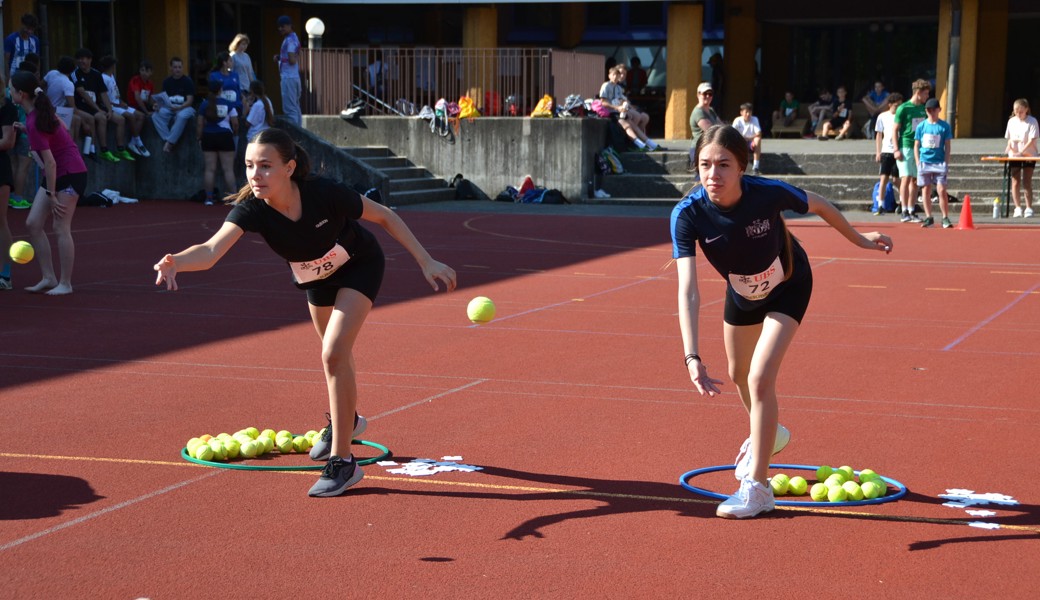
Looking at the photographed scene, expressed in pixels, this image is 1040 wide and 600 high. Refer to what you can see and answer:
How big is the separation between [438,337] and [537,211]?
14.0 m

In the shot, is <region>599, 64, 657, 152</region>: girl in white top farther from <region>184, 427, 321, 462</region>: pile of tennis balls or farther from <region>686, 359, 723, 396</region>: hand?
<region>686, 359, 723, 396</region>: hand

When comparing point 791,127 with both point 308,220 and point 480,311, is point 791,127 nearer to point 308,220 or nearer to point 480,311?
point 480,311

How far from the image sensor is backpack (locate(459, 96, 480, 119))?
27.2 metres

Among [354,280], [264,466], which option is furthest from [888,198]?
[264,466]

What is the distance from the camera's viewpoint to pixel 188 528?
5387mm

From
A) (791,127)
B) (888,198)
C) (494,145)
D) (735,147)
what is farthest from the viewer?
(791,127)

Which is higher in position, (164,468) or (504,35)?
(504,35)

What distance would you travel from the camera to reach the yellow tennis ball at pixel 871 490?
5.79m

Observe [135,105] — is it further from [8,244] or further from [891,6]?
[891,6]

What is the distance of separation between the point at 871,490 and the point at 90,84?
69.0 feet

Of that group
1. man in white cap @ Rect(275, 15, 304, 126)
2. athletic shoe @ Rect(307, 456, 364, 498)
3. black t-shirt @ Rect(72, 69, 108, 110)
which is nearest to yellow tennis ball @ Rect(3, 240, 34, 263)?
athletic shoe @ Rect(307, 456, 364, 498)

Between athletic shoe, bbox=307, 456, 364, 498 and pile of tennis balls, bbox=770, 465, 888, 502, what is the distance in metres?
1.96

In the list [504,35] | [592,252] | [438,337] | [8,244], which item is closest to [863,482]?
[438,337]

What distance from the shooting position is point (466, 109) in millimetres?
27234
